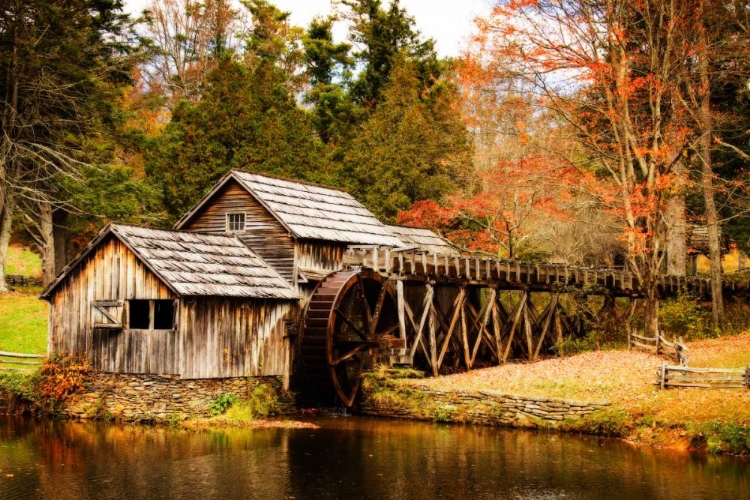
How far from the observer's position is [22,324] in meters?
31.2

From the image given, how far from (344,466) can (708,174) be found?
62.7ft

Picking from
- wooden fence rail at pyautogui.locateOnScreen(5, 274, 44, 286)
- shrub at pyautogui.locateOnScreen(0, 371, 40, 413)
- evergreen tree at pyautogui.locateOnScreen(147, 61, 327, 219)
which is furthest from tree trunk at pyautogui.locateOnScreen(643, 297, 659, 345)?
wooden fence rail at pyautogui.locateOnScreen(5, 274, 44, 286)

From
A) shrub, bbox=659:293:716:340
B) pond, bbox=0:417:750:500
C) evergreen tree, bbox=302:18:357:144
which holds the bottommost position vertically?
pond, bbox=0:417:750:500

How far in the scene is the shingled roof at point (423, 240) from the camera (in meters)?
30.7

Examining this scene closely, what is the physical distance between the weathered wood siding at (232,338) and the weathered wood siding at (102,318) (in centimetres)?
52

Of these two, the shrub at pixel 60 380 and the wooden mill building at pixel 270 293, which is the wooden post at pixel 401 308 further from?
the shrub at pixel 60 380

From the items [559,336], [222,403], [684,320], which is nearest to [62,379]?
[222,403]

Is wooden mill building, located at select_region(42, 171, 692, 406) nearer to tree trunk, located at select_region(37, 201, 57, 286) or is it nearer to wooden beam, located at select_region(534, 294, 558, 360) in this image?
wooden beam, located at select_region(534, 294, 558, 360)

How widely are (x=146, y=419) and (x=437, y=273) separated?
33.2ft

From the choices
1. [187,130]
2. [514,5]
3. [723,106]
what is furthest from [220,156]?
[723,106]

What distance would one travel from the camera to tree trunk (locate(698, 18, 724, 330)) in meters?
28.3

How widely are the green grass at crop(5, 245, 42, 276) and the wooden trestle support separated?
2826 centimetres

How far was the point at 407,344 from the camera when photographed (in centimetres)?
2716

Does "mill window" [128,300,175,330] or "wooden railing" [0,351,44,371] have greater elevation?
"mill window" [128,300,175,330]
